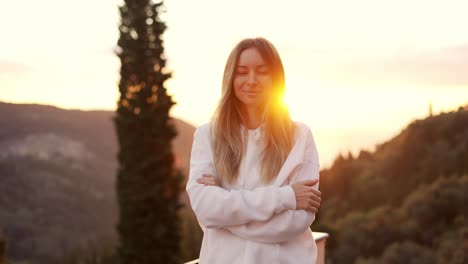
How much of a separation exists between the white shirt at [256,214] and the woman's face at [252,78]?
128 mm

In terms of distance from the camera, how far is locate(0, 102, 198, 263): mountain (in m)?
25.9

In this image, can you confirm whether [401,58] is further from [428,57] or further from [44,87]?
[44,87]

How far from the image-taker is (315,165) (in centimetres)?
175

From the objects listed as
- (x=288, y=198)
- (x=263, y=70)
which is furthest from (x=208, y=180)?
(x=263, y=70)

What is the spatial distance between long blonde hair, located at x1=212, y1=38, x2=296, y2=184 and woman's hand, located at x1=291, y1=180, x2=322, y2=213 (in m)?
0.08

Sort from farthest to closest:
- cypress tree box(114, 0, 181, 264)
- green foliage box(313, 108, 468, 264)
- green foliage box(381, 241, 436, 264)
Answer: green foliage box(313, 108, 468, 264)
green foliage box(381, 241, 436, 264)
cypress tree box(114, 0, 181, 264)

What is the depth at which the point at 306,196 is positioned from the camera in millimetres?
1650

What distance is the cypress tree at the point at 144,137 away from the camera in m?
15.0

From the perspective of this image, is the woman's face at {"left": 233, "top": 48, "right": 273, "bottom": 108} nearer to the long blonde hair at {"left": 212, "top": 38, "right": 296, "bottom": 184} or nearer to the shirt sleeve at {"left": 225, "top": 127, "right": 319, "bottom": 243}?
the long blonde hair at {"left": 212, "top": 38, "right": 296, "bottom": 184}

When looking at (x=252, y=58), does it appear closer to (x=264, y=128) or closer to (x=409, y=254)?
(x=264, y=128)

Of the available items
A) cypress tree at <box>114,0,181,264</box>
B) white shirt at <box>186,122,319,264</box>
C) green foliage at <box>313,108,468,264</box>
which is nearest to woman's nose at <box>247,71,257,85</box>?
white shirt at <box>186,122,319,264</box>

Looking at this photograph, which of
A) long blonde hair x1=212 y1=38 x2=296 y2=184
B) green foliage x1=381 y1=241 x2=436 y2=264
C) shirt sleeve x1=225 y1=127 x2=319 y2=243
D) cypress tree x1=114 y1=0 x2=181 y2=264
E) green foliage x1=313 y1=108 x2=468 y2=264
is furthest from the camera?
green foliage x1=313 y1=108 x2=468 y2=264

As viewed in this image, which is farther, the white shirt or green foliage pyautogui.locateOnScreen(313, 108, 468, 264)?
green foliage pyautogui.locateOnScreen(313, 108, 468, 264)

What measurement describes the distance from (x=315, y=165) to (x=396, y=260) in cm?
1617
